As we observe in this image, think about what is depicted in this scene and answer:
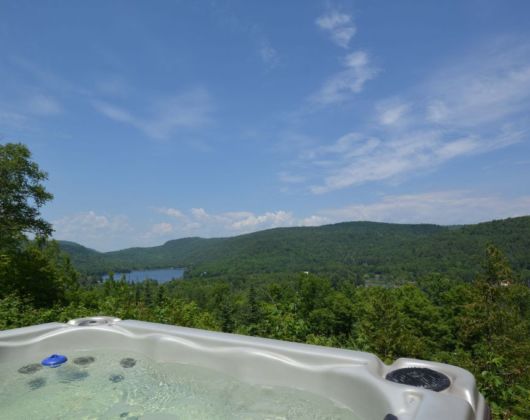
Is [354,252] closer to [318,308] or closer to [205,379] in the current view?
[318,308]

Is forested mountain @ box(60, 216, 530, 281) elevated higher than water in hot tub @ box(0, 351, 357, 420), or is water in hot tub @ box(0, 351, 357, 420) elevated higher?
forested mountain @ box(60, 216, 530, 281)

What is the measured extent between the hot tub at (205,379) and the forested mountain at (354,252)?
168 ft

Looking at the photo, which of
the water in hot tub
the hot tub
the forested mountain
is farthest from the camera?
the forested mountain

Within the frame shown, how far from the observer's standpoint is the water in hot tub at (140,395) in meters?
2.05

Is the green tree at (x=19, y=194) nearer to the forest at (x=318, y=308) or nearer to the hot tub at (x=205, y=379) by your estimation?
the forest at (x=318, y=308)

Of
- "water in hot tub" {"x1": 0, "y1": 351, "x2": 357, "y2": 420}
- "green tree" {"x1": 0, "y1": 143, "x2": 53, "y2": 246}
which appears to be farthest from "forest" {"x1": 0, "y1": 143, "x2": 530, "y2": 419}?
"water in hot tub" {"x1": 0, "y1": 351, "x2": 357, "y2": 420}

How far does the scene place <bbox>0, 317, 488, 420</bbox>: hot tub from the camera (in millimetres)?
1689

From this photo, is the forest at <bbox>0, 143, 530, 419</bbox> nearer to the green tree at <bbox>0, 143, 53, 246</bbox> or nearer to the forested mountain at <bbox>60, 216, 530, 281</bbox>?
the green tree at <bbox>0, 143, 53, 246</bbox>

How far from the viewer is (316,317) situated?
1847 cm

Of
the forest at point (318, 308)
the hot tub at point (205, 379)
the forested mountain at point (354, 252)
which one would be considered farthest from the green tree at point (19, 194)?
the forested mountain at point (354, 252)

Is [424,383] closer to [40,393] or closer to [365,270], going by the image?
[40,393]

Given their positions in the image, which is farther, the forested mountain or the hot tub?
the forested mountain

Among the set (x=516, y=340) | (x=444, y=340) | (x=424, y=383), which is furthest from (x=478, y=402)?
(x=444, y=340)

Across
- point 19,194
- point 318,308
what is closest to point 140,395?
point 19,194
